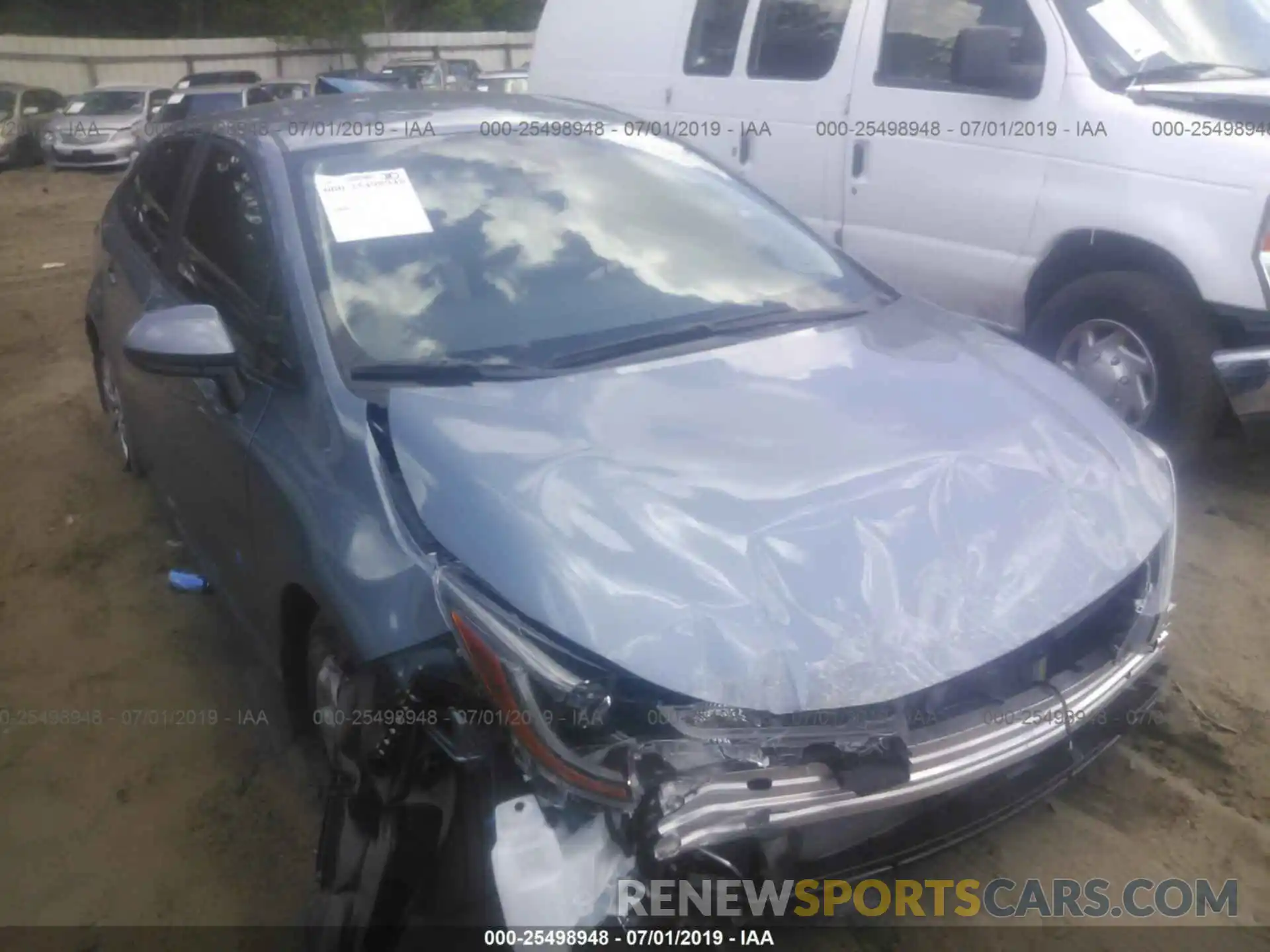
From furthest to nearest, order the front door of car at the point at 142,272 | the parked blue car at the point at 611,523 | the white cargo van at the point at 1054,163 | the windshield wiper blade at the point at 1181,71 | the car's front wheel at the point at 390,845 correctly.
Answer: the windshield wiper blade at the point at 1181,71
the white cargo van at the point at 1054,163
the front door of car at the point at 142,272
the car's front wheel at the point at 390,845
the parked blue car at the point at 611,523

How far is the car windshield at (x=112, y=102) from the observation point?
18219 millimetres

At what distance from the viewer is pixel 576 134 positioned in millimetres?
3527

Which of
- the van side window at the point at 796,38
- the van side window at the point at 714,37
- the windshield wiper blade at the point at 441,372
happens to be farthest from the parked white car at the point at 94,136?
the windshield wiper blade at the point at 441,372

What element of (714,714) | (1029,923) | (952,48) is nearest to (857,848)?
(714,714)

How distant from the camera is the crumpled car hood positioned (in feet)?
6.44

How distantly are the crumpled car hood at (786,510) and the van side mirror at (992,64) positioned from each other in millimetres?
2155

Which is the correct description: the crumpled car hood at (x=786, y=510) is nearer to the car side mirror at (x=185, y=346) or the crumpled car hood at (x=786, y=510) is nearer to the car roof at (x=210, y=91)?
the car side mirror at (x=185, y=346)

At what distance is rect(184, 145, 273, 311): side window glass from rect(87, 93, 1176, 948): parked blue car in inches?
0.7

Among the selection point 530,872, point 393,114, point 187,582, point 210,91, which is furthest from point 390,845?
point 210,91

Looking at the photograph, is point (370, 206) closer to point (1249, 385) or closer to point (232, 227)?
point (232, 227)

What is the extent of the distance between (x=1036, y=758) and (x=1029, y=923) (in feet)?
1.43

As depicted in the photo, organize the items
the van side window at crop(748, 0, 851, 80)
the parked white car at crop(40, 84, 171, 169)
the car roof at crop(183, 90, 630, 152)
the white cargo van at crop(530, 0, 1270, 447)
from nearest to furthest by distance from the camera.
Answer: the car roof at crop(183, 90, 630, 152), the white cargo van at crop(530, 0, 1270, 447), the van side window at crop(748, 0, 851, 80), the parked white car at crop(40, 84, 171, 169)

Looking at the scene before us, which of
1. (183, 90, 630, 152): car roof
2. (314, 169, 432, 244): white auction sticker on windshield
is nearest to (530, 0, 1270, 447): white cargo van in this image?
(183, 90, 630, 152): car roof

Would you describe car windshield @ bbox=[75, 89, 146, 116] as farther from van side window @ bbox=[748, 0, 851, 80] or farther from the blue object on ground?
the blue object on ground
